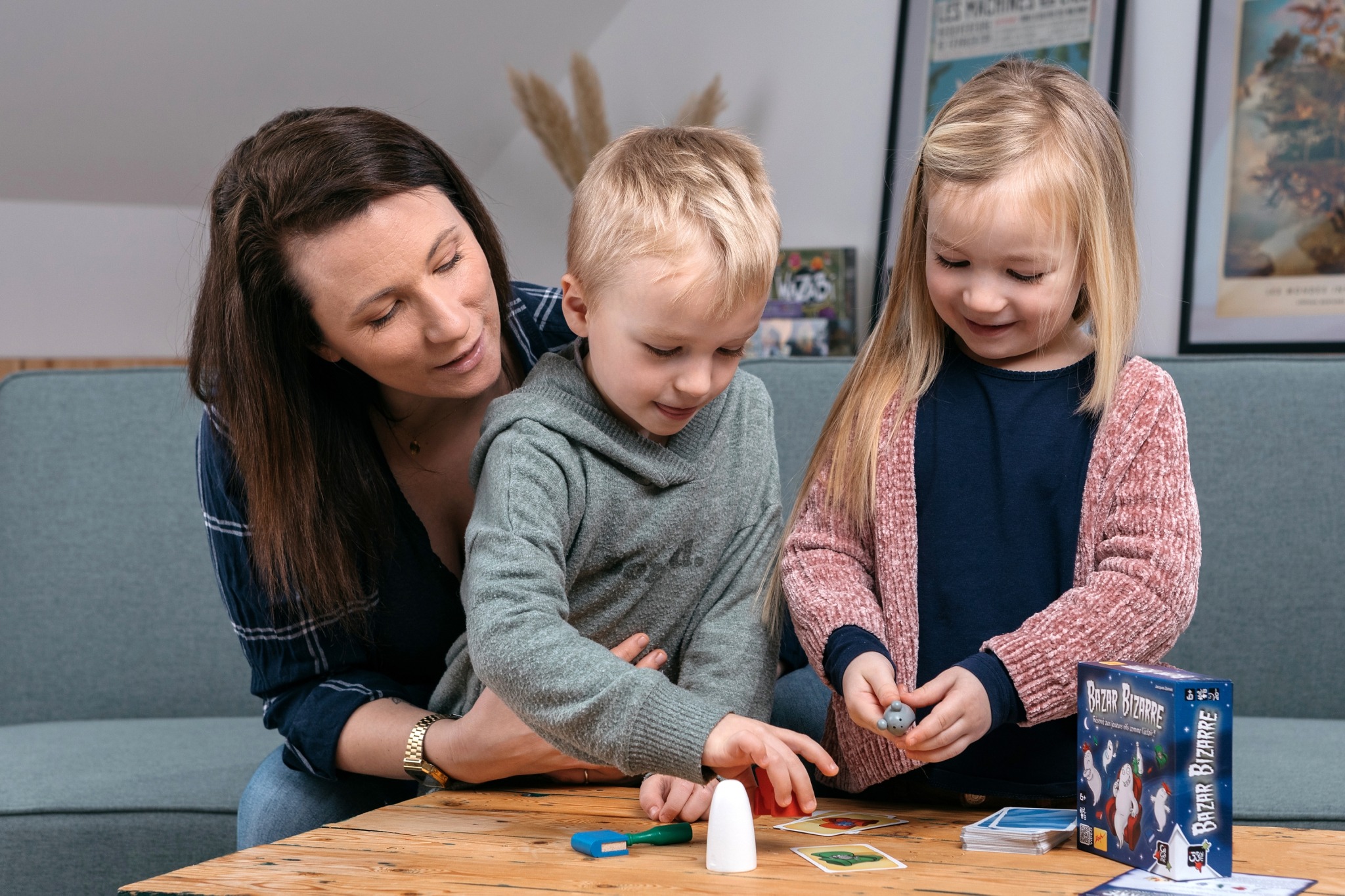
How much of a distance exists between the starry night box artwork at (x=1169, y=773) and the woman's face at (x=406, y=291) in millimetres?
611

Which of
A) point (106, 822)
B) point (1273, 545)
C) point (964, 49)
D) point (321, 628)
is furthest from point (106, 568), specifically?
point (964, 49)

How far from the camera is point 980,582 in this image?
39.4 inches

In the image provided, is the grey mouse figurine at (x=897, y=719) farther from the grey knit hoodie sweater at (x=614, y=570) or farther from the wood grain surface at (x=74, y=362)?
the wood grain surface at (x=74, y=362)

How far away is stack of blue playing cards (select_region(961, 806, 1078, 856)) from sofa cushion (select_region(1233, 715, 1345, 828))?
0.55 metres

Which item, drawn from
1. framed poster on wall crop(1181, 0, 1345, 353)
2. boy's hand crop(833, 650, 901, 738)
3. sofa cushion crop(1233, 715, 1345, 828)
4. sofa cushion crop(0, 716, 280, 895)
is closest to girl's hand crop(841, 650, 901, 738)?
boy's hand crop(833, 650, 901, 738)

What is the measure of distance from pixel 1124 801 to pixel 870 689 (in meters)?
0.19

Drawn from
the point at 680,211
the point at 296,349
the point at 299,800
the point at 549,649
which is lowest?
the point at 299,800

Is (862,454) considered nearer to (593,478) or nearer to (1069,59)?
(593,478)

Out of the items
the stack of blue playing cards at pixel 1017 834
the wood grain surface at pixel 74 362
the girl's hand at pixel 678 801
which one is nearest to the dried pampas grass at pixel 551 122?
the wood grain surface at pixel 74 362

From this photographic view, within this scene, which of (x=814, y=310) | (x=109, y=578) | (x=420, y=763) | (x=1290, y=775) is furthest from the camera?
(x=814, y=310)

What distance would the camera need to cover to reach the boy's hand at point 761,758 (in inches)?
32.1

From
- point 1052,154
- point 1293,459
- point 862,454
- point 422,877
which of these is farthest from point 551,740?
point 1293,459

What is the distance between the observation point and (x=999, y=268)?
0.95 metres

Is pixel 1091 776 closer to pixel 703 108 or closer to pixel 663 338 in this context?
pixel 663 338
